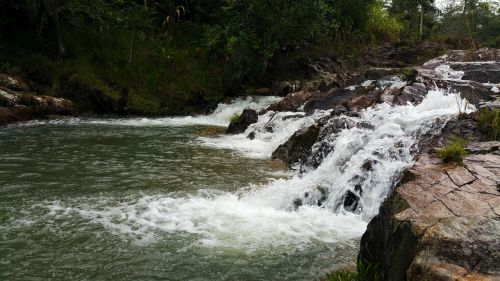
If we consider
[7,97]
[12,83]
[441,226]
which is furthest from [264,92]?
[441,226]

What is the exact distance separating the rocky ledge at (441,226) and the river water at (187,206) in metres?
1.24

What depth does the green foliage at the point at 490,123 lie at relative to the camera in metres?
8.28

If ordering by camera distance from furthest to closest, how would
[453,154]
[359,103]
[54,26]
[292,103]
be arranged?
1. [54,26]
2. [292,103]
3. [359,103]
4. [453,154]

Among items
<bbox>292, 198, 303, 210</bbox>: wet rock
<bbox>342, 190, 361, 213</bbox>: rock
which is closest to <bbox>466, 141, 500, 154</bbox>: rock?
<bbox>342, 190, 361, 213</bbox>: rock

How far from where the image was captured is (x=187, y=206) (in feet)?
26.7

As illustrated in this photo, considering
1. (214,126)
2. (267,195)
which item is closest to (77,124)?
(214,126)

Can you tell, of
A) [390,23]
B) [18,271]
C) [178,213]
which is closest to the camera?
[18,271]

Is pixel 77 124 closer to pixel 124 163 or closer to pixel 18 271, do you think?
pixel 124 163

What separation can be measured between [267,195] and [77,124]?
39.8ft

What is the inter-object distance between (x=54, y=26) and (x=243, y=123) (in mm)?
11752

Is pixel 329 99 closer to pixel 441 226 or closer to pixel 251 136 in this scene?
pixel 251 136

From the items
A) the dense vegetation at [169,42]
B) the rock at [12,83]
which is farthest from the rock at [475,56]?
the rock at [12,83]

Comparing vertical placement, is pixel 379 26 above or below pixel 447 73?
above

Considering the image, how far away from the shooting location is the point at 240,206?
8219 millimetres
